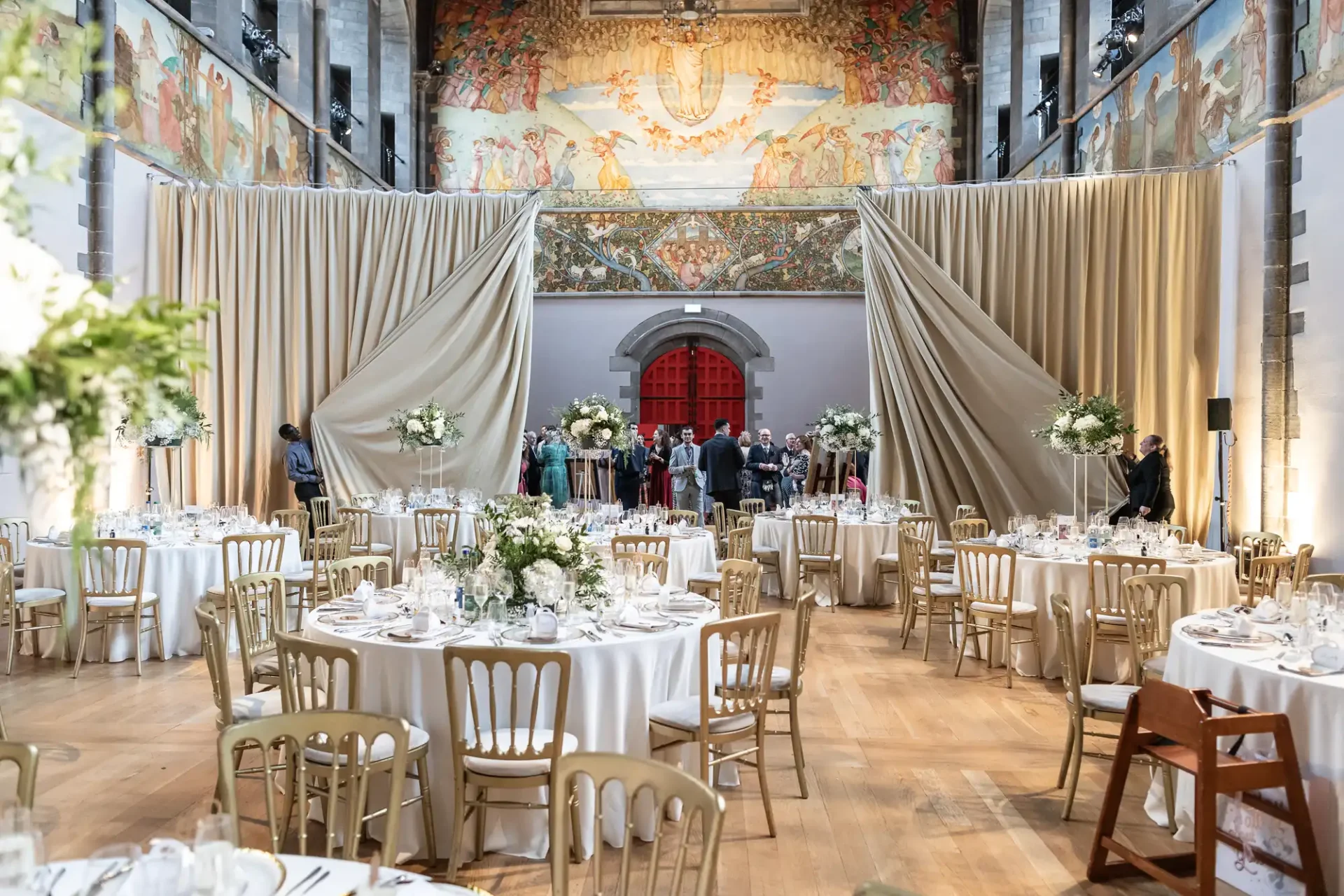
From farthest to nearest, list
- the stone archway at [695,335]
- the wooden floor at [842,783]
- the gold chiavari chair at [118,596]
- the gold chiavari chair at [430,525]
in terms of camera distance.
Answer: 1. the stone archway at [695,335]
2. the gold chiavari chair at [430,525]
3. the gold chiavari chair at [118,596]
4. the wooden floor at [842,783]

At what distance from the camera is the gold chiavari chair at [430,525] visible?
333 inches

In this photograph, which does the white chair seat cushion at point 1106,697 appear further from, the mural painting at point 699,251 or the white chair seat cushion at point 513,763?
the mural painting at point 699,251

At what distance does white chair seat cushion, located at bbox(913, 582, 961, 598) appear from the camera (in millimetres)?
7055

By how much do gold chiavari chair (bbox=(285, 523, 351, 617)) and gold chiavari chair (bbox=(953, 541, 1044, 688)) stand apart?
418 centimetres

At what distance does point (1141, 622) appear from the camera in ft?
17.1

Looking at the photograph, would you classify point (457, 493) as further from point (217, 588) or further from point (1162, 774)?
point (1162, 774)

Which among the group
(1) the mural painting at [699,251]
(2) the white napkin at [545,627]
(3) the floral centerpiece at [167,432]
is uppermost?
(1) the mural painting at [699,251]

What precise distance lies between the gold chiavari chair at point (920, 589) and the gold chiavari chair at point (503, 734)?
152 inches

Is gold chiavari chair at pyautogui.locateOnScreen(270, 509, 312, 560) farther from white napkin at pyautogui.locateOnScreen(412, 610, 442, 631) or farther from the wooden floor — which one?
white napkin at pyautogui.locateOnScreen(412, 610, 442, 631)

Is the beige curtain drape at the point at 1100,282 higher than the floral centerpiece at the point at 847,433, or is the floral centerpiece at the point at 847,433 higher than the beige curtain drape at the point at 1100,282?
the beige curtain drape at the point at 1100,282

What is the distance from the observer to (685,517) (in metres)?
8.87

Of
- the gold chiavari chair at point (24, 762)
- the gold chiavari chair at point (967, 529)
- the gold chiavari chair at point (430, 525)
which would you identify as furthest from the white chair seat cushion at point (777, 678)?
the gold chiavari chair at point (430, 525)

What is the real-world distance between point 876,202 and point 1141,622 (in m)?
6.82

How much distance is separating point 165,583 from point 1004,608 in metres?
5.34
